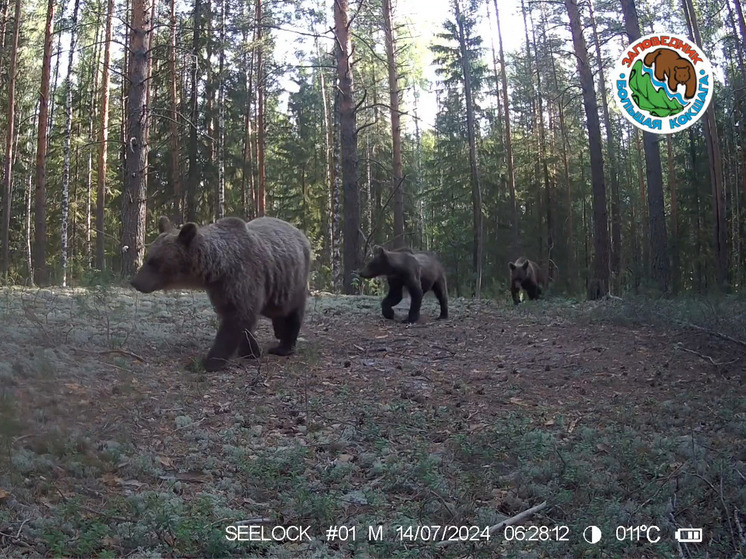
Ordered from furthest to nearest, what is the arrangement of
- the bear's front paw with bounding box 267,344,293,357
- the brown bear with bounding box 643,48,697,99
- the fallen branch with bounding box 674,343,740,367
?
the brown bear with bounding box 643,48,697,99 < the bear's front paw with bounding box 267,344,293,357 < the fallen branch with bounding box 674,343,740,367

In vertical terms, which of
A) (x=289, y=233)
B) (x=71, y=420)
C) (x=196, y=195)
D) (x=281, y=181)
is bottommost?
(x=71, y=420)

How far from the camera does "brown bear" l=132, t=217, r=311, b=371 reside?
730 cm

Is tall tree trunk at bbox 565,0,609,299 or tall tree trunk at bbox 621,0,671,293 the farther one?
Answer: tall tree trunk at bbox 565,0,609,299

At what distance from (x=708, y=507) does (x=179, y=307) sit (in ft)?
26.4

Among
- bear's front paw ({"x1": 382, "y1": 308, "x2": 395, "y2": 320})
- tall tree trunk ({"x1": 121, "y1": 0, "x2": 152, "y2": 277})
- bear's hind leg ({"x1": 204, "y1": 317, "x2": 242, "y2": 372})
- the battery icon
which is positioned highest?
tall tree trunk ({"x1": 121, "y1": 0, "x2": 152, "y2": 277})

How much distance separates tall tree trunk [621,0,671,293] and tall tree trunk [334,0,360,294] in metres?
6.66

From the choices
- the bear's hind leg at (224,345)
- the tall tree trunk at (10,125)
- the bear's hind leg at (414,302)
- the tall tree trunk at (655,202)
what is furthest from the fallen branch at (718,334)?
the tall tree trunk at (10,125)

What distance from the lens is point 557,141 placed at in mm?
38812

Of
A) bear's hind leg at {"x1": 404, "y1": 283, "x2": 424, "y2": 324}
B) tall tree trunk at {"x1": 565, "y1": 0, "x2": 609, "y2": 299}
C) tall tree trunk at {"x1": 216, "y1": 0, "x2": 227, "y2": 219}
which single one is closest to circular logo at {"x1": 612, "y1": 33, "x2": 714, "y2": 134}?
tall tree trunk at {"x1": 565, "y1": 0, "x2": 609, "y2": 299}

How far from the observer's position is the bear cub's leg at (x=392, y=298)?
12.5m

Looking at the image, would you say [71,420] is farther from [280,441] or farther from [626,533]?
[626,533]

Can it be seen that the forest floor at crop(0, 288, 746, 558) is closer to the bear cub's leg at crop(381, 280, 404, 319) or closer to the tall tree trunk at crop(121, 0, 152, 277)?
the bear cub's leg at crop(381, 280, 404, 319)

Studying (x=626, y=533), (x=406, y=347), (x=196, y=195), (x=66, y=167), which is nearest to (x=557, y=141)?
(x=196, y=195)

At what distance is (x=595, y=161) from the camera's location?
56.6ft
